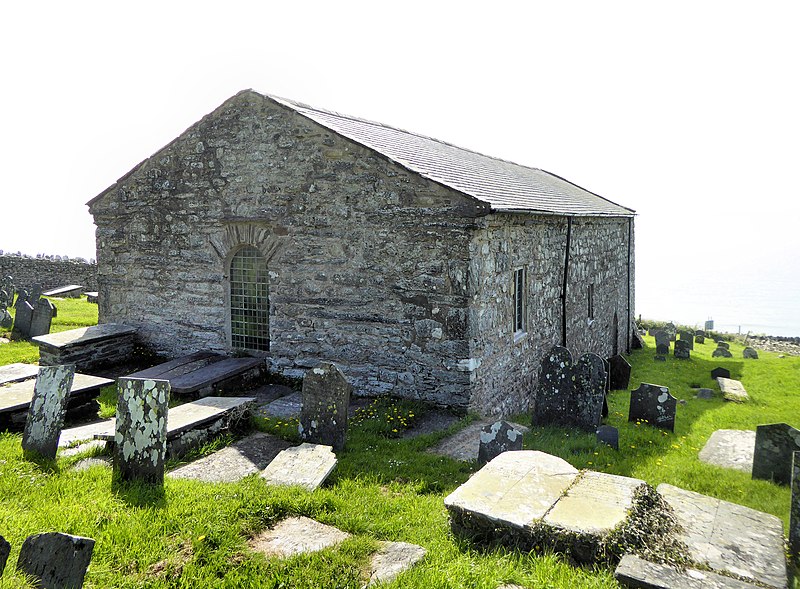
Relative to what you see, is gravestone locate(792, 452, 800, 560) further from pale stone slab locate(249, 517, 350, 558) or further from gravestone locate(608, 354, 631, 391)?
gravestone locate(608, 354, 631, 391)

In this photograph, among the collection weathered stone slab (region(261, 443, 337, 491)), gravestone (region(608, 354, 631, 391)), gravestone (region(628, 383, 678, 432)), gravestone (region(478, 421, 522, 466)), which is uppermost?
gravestone (region(478, 421, 522, 466))

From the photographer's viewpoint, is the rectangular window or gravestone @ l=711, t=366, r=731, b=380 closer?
the rectangular window

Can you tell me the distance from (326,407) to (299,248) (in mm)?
4119

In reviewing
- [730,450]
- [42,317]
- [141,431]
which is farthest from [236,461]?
[42,317]

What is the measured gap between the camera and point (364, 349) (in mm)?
10398

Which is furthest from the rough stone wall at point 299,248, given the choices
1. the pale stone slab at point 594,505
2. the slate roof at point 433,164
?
the pale stone slab at point 594,505

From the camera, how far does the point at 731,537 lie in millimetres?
4609

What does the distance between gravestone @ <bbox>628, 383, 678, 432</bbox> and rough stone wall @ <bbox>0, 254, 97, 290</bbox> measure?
25114mm

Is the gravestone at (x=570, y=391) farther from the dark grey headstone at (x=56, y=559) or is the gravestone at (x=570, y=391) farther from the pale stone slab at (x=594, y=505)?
the dark grey headstone at (x=56, y=559)

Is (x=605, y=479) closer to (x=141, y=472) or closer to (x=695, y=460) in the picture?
(x=695, y=460)

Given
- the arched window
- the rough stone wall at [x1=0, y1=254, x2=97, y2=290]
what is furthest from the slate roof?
the rough stone wall at [x1=0, y1=254, x2=97, y2=290]

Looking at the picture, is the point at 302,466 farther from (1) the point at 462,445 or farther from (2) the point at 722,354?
(2) the point at 722,354

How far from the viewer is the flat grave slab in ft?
25.3

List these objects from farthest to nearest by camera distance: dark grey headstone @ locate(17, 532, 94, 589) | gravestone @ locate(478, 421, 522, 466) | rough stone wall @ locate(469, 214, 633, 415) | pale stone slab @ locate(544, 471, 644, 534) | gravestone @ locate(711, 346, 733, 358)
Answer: gravestone @ locate(711, 346, 733, 358), rough stone wall @ locate(469, 214, 633, 415), gravestone @ locate(478, 421, 522, 466), pale stone slab @ locate(544, 471, 644, 534), dark grey headstone @ locate(17, 532, 94, 589)
